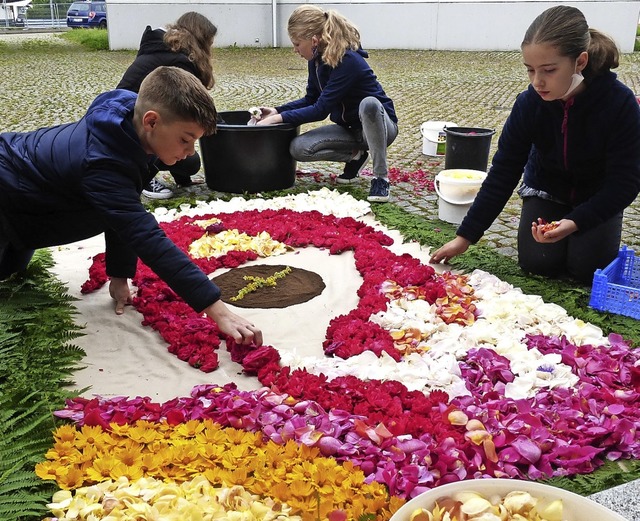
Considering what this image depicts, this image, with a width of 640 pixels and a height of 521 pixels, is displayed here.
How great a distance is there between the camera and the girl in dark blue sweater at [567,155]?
9.66 ft

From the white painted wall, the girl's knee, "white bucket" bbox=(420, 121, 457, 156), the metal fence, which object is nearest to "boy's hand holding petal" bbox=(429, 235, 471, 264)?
the girl's knee

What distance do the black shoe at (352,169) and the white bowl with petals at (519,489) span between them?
157 inches

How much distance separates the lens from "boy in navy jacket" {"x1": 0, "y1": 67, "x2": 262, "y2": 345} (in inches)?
98.1

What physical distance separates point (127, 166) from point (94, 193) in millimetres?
160

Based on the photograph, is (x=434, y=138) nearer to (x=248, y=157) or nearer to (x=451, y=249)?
(x=248, y=157)

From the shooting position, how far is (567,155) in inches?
129

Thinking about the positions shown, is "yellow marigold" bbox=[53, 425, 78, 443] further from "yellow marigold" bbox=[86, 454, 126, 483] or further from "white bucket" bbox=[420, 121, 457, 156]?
"white bucket" bbox=[420, 121, 457, 156]

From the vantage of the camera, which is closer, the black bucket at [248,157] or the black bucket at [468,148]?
the black bucket at [248,157]

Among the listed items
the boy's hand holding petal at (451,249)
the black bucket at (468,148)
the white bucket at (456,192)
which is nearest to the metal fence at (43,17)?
the black bucket at (468,148)

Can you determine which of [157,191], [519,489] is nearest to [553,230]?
[519,489]

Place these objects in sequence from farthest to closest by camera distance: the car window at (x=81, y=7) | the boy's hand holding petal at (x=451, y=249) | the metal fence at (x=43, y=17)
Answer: the metal fence at (x=43, y=17), the car window at (x=81, y=7), the boy's hand holding petal at (x=451, y=249)

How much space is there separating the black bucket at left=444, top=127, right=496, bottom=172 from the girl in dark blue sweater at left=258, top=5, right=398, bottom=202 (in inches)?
18.3

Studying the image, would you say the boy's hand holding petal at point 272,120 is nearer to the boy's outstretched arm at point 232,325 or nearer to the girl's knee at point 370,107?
the girl's knee at point 370,107

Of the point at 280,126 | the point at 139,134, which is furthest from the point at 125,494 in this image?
the point at 280,126
